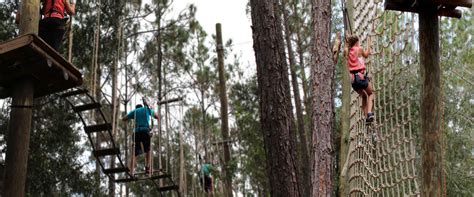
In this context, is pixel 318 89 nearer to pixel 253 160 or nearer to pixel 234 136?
→ pixel 253 160

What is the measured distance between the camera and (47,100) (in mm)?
9930

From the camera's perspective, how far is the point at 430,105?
1.83 meters

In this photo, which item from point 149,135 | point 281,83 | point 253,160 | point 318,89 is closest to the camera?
point 318,89

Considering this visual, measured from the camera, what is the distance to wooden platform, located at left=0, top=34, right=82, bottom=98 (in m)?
4.04

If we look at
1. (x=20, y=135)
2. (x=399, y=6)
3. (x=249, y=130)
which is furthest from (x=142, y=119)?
(x=249, y=130)

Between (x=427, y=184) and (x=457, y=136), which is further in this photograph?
(x=457, y=136)

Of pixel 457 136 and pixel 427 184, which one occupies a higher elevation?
pixel 457 136

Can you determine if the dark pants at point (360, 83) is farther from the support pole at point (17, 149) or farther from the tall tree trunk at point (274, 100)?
the support pole at point (17, 149)

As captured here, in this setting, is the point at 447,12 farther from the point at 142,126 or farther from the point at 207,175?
the point at 207,175

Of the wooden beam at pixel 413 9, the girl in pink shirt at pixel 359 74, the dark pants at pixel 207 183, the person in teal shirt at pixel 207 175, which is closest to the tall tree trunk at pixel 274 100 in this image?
the girl in pink shirt at pixel 359 74

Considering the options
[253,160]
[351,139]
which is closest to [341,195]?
[351,139]

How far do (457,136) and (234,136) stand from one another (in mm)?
7524

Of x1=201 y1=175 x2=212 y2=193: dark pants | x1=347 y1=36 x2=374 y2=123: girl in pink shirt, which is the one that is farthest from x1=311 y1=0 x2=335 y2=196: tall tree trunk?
x1=201 y1=175 x2=212 y2=193: dark pants

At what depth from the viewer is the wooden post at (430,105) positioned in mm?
1785
